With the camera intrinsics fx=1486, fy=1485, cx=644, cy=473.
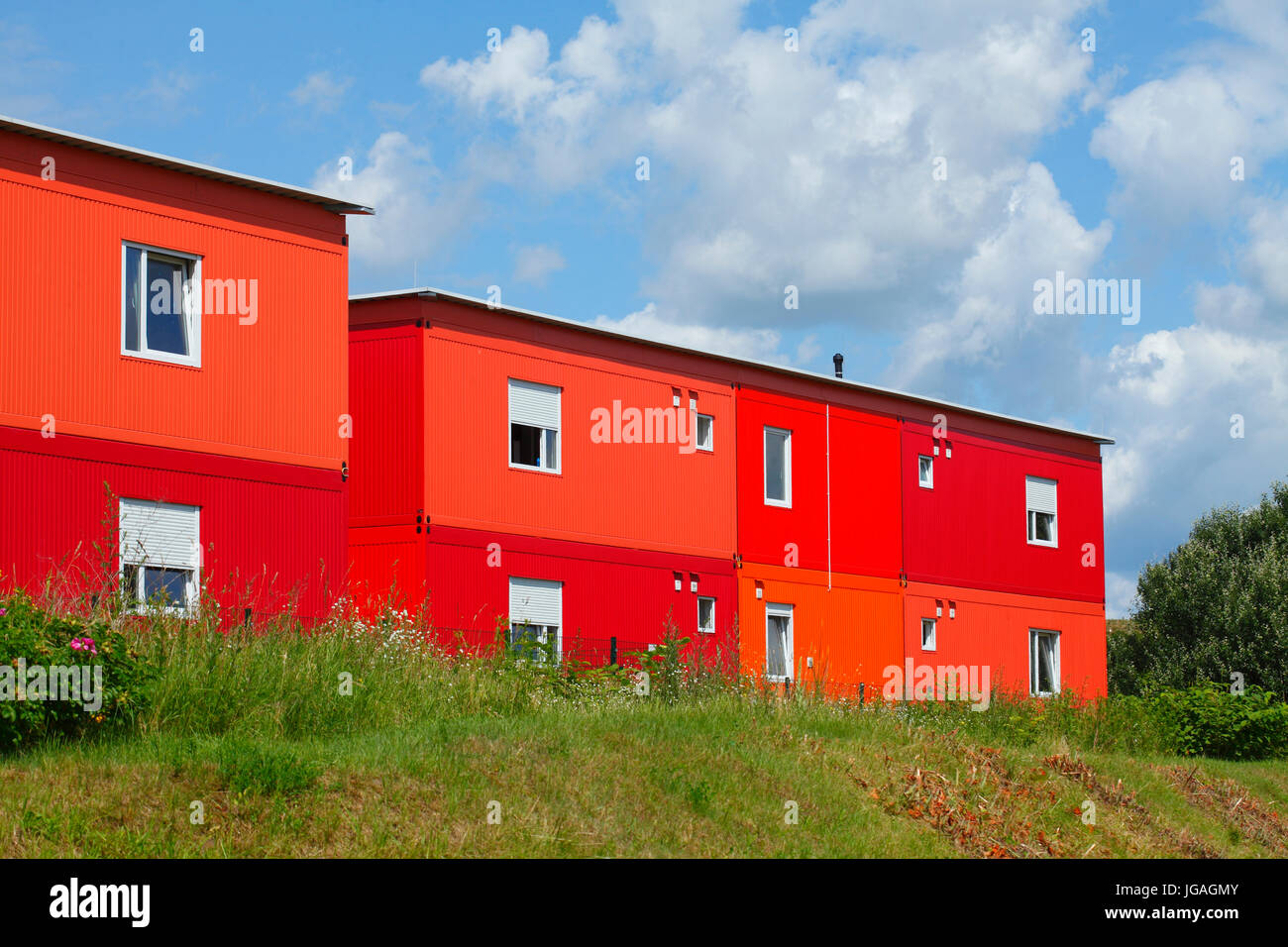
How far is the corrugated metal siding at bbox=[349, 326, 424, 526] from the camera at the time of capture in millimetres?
21672

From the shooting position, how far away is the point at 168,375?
18.5 meters

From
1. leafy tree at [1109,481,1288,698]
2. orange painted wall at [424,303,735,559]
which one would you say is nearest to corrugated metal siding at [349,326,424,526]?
orange painted wall at [424,303,735,559]

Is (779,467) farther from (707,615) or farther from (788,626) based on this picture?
(707,615)

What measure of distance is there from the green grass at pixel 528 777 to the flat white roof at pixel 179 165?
21.0 ft

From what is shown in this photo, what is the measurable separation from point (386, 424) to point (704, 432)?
6512 millimetres

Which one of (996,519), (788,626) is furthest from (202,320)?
(996,519)

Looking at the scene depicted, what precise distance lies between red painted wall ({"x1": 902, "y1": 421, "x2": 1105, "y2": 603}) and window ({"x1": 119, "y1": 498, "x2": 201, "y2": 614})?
15.5 metres

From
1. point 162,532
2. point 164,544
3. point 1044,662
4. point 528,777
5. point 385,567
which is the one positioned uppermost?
point 162,532

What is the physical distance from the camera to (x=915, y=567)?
2972 cm

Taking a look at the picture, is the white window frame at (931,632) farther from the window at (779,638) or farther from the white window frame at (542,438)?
the white window frame at (542,438)
